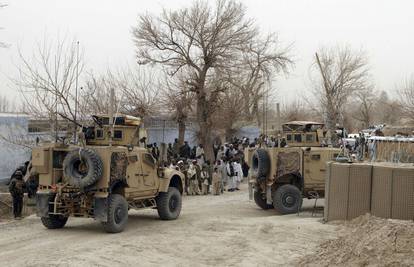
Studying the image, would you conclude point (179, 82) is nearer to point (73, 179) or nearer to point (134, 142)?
point (134, 142)

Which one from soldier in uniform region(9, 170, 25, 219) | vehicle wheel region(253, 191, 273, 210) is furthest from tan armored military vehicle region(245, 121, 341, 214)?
soldier in uniform region(9, 170, 25, 219)

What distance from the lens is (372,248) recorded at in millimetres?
8914

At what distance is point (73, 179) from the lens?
13.1 metres

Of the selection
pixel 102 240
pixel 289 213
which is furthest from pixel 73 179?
pixel 289 213

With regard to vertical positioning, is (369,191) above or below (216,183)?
above

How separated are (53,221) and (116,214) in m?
1.66

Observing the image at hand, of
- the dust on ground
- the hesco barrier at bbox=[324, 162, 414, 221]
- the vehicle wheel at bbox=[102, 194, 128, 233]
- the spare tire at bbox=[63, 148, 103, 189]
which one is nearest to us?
the dust on ground

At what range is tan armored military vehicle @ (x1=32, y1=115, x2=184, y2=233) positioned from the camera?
13203 mm

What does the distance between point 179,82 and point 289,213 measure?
595 inches

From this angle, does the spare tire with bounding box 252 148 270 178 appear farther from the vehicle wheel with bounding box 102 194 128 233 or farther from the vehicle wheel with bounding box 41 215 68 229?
the vehicle wheel with bounding box 41 215 68 229

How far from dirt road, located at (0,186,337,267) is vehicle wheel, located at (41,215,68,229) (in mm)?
178

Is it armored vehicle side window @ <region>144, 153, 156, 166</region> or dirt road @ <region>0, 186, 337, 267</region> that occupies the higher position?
armored vehicle side window @ <region>144, 153, 156, 166</region>

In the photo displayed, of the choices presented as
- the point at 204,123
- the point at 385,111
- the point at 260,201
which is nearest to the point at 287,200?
the point at 260,201

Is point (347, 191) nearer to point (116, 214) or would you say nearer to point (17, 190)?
point (116, 214)
